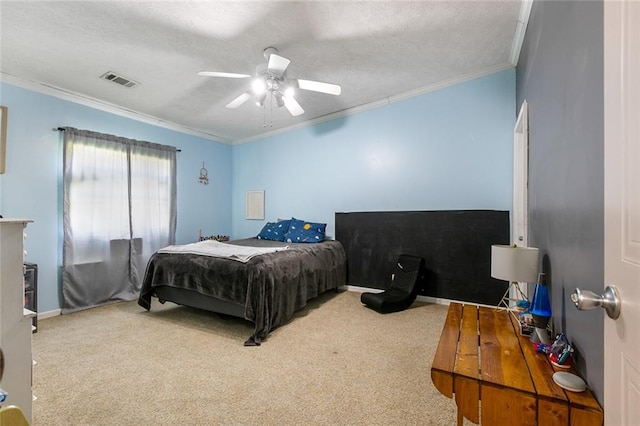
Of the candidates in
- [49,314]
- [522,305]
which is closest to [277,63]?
[522,305]

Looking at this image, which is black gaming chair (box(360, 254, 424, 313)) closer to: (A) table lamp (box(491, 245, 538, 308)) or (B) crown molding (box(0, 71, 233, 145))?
(A) table lamp (box(491, 245, 538, 308))

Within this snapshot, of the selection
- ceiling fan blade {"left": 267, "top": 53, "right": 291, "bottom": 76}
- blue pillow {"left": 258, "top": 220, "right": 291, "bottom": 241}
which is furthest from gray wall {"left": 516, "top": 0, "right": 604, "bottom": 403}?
blue pillow {"left": 258, "top": 220, "right": 291, "bottom": 241}

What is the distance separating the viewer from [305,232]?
4.20m

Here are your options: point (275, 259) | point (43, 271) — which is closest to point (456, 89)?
point (275, 259)

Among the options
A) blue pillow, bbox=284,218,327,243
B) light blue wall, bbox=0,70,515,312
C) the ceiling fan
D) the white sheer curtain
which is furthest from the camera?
blue pillow, bbox=284,218,327,243

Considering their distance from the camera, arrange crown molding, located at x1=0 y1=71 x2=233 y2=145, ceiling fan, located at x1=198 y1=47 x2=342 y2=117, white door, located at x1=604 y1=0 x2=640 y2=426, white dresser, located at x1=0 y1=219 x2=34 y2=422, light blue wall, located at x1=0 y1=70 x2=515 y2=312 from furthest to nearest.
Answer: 1. light blue wall, located at x1=0 y1=70 x2=515 y2=312
2. crown molding, located at x1=0 y1=71 x2=233 y2=145
3. ceiling fan, located at x1=198 y1=47 x2=342 y2=117
4. white dresser, located at x1=0 y1=219 x2=34 y2=422
5. white door, located at x1=604 y1=0 x2=640 y2=426

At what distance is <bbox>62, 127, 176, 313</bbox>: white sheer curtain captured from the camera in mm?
3307

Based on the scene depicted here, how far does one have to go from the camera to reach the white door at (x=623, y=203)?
54 cm

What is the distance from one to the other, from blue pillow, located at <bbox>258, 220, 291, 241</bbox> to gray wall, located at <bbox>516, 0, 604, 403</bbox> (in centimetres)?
326

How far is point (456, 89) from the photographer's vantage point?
11.0 feet

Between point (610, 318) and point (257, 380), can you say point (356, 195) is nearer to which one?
point (257, 380)

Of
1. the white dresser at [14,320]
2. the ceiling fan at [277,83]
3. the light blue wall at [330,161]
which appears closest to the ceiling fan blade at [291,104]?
the ceiling fan at [277,83]

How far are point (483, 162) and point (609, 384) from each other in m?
2.96

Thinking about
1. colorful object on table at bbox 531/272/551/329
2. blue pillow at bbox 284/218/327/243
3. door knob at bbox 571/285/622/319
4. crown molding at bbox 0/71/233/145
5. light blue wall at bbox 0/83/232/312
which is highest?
crown molding at bbox 0/71/233/145
